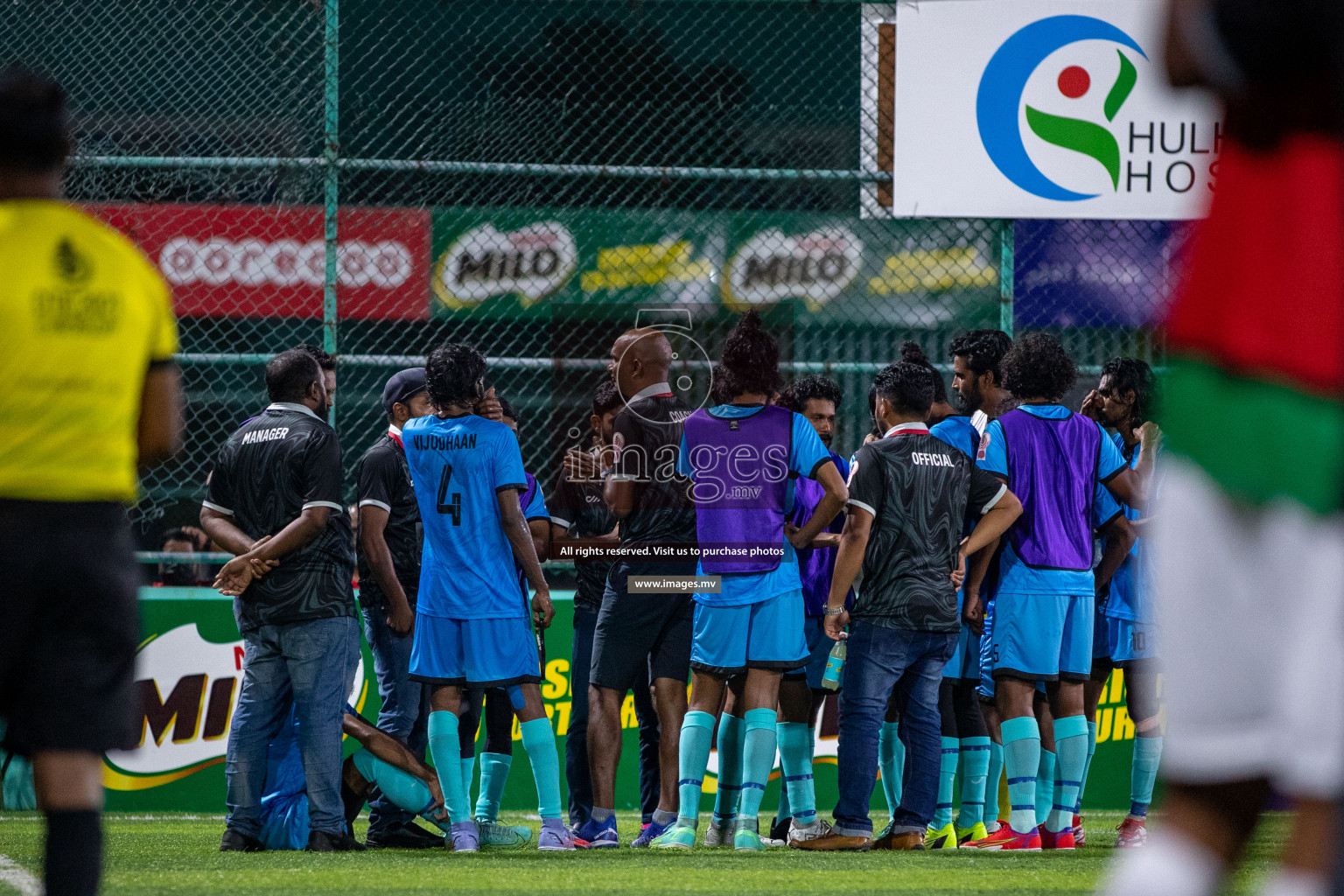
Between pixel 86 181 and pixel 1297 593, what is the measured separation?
8190mm

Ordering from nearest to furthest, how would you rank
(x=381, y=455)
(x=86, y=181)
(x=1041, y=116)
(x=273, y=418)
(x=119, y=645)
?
(x=119, y=645) → (x=273, y=418) → (x=381, y=455) → (x=86, y=181) → (x=1041, y=116)

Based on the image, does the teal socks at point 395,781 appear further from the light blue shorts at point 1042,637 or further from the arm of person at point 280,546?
the light blue shorts at point 1042,637

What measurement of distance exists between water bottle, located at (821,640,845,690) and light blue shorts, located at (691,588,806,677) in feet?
0.76

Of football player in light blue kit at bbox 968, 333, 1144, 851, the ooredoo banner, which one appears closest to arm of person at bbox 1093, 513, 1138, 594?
football player in light blue kit at bbox 968, 333, 1144, 851

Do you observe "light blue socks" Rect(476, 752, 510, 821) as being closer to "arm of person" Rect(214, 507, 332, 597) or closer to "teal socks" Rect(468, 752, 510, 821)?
"teal socks" Rect(468, 752, 510, 821)

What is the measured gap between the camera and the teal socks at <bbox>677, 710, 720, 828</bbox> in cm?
642

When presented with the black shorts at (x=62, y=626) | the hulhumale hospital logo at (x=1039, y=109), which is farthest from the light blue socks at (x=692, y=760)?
the hulhumale hospital logo at (x=1039, y=109)

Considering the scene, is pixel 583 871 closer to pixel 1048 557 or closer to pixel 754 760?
pixel 754 760

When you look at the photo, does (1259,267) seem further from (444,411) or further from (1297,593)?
(444,411)

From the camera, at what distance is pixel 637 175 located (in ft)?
29.5

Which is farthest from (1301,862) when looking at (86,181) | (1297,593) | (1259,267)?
(86,181)

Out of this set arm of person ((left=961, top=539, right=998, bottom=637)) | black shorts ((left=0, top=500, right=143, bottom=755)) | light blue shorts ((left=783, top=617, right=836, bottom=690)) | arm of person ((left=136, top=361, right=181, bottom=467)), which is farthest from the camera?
light blue shorts ((left=783, top=617, right=836, bottom=690))

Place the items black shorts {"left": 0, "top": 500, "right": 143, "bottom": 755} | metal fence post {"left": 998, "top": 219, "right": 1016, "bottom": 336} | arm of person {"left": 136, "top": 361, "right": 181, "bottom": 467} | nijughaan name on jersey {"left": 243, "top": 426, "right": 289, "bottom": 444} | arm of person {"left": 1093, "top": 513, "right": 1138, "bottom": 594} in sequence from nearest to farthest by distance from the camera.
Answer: black shorts {"left": 0, "top": 500, "right": 143, "bottom": 755} → arm of person {"left": 136, "top": 361, "right": 181, "bottom": 467} → nijughaan name on jersey {"left": 243, "top": 426, "right": 289, "bottom": 444} → arm of person {"left": 1093, "top": 513, "right": 1138, "bottom": 594} → metal fence post {"left": 998, "top": 219, "right": 1016, "bottom": 336}

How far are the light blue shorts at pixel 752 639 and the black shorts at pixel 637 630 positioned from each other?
22 cm
